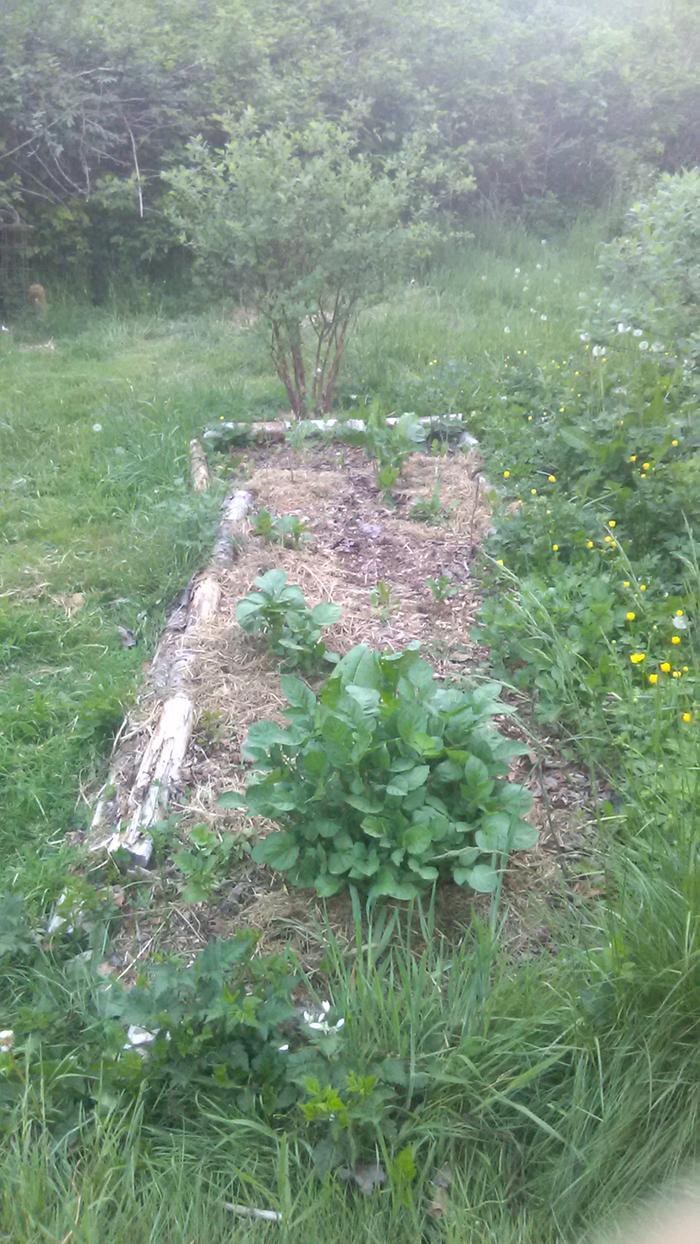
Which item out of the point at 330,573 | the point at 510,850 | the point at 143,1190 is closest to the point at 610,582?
the point at 330,573

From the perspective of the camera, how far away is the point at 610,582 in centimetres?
386

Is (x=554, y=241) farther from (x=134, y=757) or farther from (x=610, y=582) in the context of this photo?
(x=134, y=757)

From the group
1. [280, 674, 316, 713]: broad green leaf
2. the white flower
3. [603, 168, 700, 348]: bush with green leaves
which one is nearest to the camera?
the white flower

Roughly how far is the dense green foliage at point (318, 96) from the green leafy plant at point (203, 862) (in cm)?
717

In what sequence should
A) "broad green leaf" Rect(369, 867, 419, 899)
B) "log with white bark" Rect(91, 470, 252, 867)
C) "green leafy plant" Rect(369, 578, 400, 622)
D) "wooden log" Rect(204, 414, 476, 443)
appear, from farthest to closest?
"wooden log" Rect(204, 414, 476, 443) → "green leafy plant" Rect(369, 578, 400, 622) → "log with white bark" Rect(91, 470, 252, 867) → "broad green leaf" Rect(369, 867, 419, 899)

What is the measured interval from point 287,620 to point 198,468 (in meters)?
2.16

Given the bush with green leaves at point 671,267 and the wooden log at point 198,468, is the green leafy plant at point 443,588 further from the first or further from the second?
the bush with green leaves at point 671,267

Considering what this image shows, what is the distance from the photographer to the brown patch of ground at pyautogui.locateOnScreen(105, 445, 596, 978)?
2779mm

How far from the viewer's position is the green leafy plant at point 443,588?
4148mm

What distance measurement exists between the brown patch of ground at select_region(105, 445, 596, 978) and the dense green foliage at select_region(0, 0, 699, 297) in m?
4.56

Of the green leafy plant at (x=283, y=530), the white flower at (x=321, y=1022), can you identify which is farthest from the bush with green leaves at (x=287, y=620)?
the white flower at (x=321, y=1022)

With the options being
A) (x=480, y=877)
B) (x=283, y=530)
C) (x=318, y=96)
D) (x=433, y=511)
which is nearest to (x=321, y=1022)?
(x=480, y=877)

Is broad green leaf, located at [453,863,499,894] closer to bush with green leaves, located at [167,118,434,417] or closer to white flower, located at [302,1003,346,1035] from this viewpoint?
white flower, located at [302,1003,346,1035]

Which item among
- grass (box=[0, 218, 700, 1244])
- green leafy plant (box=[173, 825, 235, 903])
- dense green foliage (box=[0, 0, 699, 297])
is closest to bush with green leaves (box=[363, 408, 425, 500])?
grass (box=[0, 218, 700, 1244])
